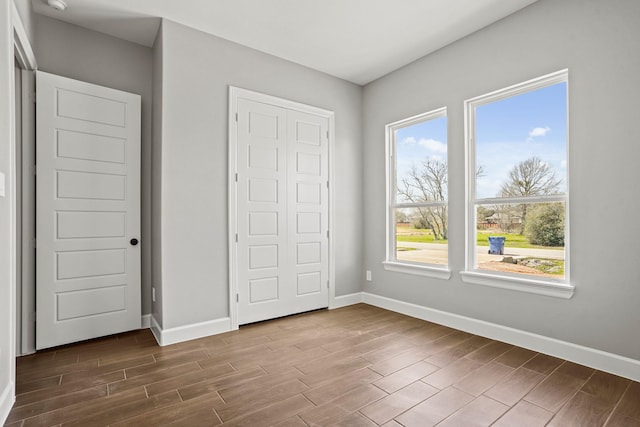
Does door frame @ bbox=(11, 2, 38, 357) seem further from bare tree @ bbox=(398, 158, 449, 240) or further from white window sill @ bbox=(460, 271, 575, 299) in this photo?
white window sill @ bbox=(460, 271, 575, 299)

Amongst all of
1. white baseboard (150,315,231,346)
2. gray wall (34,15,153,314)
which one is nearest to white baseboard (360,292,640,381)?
white baseboard (150,315,231,346)

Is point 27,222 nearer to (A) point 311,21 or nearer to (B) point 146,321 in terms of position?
(B) point 146,321

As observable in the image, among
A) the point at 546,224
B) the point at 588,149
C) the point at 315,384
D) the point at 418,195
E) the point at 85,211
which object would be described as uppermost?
the point at 588,149

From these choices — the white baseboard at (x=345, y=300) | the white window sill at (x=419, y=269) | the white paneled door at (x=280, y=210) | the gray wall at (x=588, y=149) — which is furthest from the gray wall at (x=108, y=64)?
the gray wall at (x=588, y=149)

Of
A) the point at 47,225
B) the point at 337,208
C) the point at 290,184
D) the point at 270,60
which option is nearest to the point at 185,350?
the point at 47,225

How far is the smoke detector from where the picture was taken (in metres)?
2.69

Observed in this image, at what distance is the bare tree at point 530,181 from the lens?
279 cm

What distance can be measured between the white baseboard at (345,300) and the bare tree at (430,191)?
1.30 metres

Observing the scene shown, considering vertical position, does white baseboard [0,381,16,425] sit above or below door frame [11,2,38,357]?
below

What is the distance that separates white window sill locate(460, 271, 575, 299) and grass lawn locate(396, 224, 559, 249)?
0.30 m

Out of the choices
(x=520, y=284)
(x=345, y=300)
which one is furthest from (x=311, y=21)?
(x=345, y=300)

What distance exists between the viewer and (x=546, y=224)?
111 inches

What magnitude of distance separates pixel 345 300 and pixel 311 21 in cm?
309

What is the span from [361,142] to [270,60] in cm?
153
